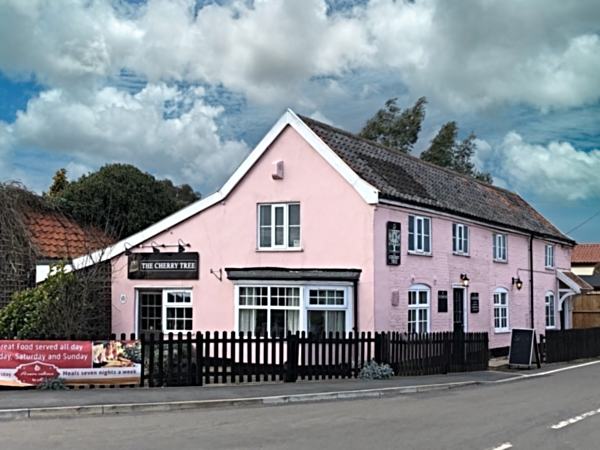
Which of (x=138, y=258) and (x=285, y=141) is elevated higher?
(x=285, y=141)

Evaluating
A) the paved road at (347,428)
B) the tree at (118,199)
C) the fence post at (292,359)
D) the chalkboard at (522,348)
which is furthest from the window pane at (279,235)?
the tree at (118,199)

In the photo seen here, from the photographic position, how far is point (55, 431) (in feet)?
38.2

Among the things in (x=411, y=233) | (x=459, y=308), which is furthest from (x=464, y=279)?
(x=411, y=233)

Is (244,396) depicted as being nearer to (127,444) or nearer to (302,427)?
(302,427)

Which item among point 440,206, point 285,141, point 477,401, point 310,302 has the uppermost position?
point 285,141

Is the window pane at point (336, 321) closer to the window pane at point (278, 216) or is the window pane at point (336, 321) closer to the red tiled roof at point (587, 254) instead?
the window pane at point (278, 216)

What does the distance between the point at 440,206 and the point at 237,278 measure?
6.96 m

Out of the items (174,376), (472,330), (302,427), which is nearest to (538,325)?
(472,330)

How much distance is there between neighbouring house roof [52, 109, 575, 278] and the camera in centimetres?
2200

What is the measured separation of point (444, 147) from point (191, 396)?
152ft

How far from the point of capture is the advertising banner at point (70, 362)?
16.0 metres

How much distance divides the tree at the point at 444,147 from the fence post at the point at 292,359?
41.5 metres

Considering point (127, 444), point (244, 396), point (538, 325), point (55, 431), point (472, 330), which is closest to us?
point (127, 444)

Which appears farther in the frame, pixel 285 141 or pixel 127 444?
pixel 285 141
